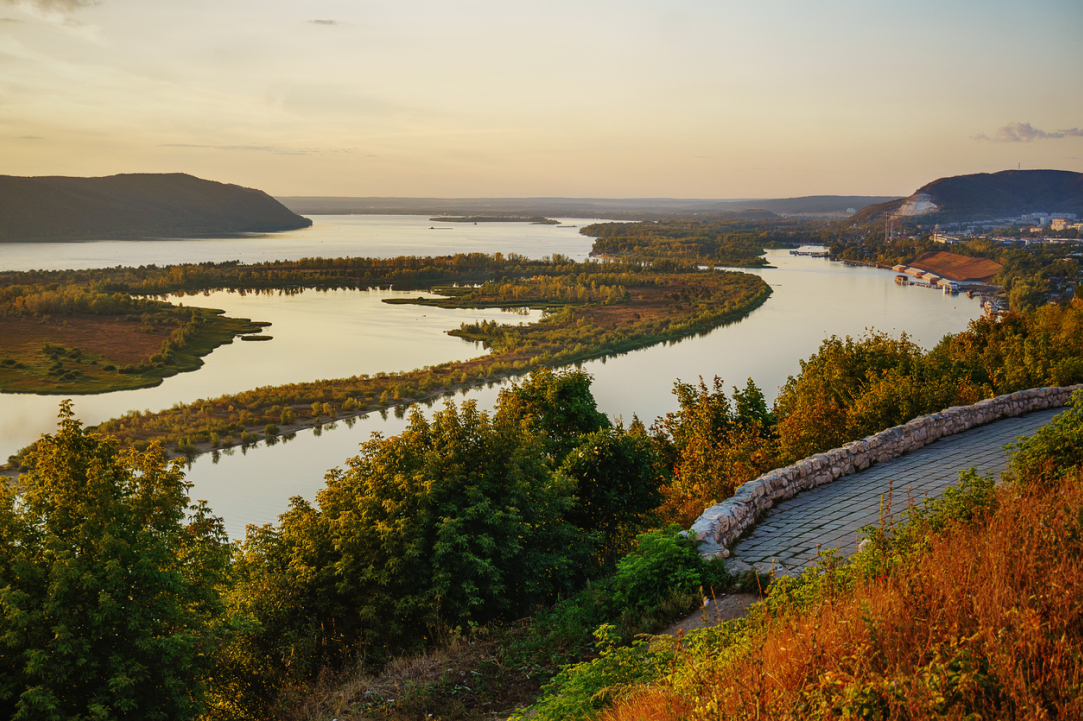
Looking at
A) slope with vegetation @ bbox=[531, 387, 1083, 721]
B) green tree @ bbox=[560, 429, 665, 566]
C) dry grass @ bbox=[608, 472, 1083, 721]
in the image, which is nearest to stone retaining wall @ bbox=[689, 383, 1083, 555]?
slope with vegetation @ bbox=[531, 387, 1083, 721]

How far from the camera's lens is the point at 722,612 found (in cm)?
595

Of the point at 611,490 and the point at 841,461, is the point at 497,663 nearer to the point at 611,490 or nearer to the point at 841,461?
the point at 841,461

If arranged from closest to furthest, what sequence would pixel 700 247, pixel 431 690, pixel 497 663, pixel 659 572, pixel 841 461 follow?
pixel 431 690 < pixel 497 663 < pixel 659 572 < pixel 841 461 < pixel 700 247

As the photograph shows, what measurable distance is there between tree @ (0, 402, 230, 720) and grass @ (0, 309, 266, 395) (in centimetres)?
4671

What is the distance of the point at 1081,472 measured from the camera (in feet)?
17.7

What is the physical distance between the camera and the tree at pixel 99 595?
5.96 m

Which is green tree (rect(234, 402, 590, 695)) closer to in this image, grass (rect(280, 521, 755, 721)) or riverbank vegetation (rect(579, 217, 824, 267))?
grass (rect(280, 521, 755, 721))

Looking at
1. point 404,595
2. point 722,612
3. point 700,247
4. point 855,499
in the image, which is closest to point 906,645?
point 722,612

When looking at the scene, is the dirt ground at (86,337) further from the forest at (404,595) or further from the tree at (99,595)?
the tree at (99,595)

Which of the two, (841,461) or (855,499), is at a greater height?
(841,461)

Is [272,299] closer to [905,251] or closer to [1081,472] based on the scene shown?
[1081,472]

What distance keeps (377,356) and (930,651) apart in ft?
190

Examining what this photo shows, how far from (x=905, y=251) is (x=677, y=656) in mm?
146480

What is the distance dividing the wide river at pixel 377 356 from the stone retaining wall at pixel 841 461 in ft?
72.7
